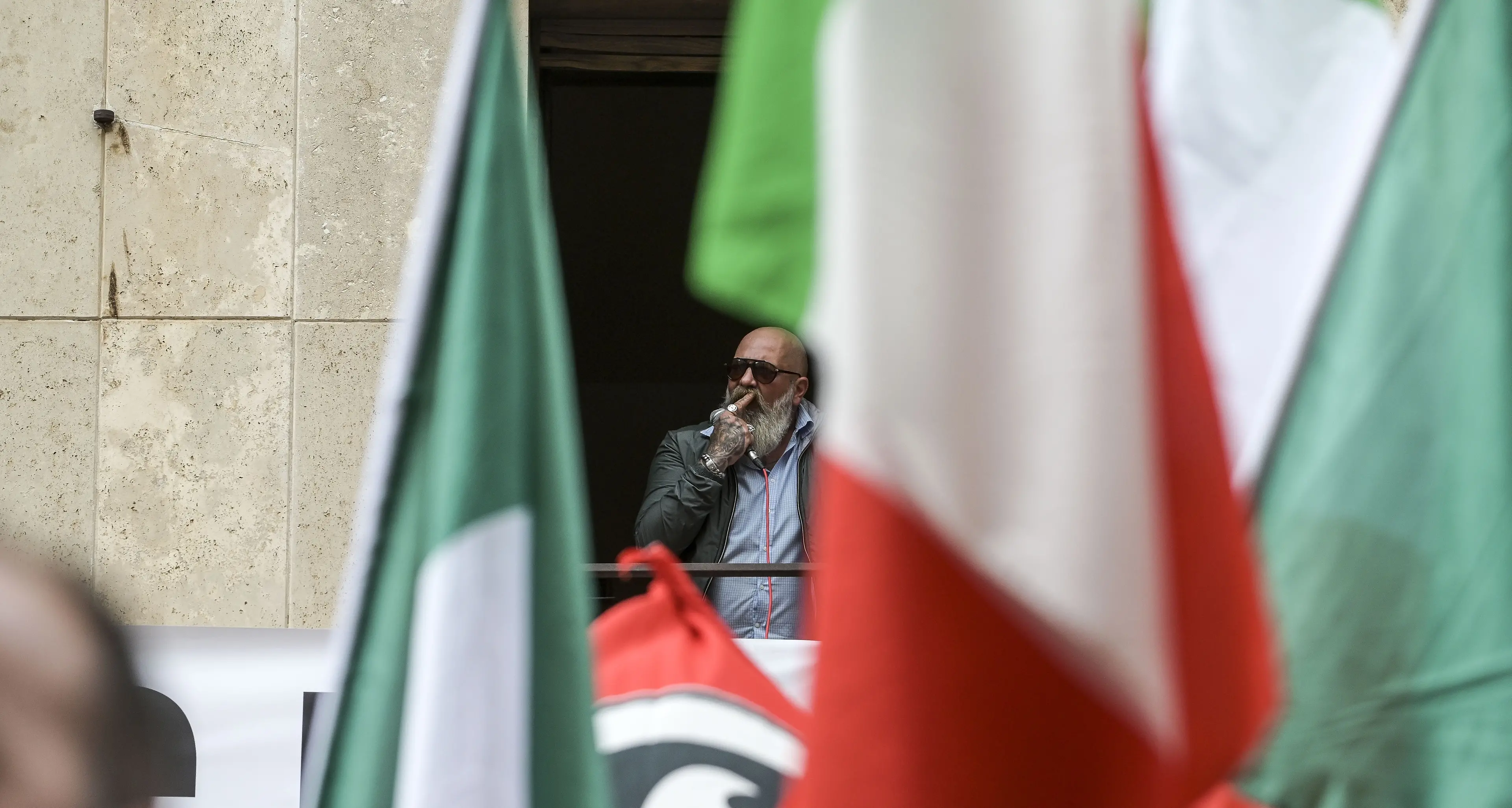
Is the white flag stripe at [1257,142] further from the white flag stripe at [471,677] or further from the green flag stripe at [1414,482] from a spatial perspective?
the white flag stripe at [471,677]

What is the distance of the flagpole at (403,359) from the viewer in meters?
1.68

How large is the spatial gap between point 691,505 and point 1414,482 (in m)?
3.24

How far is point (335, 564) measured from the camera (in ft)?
17.7

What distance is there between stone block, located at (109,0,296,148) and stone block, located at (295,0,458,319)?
8 cm

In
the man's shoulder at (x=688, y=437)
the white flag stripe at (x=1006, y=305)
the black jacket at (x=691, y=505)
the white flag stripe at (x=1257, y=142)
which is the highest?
the white flag stripe at (x=1257, y=142)

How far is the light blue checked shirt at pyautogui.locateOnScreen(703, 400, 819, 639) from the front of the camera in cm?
478

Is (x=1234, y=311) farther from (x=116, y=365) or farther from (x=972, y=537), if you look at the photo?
(x=116, y=365)

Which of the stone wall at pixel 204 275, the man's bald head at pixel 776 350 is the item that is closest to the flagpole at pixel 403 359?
the man's bald head at pixel 776 350

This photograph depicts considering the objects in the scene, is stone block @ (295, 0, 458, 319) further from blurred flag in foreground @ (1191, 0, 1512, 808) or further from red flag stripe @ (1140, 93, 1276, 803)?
red flag stripe @ (1140, 93, 1276, 803)

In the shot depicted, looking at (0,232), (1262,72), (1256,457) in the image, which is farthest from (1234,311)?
(0,232)

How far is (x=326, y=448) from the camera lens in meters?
5.46

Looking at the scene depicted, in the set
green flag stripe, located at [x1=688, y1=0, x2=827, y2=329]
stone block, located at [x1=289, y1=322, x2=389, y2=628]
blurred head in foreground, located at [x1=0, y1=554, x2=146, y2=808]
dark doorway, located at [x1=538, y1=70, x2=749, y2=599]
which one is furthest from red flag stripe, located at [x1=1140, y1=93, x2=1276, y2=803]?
dark doorway, located at [x1=538, y1=70, x2=749, y2=599]

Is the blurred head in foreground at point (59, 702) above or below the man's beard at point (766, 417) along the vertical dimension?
below

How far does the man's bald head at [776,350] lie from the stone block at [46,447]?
2.34 metres
